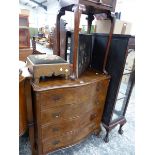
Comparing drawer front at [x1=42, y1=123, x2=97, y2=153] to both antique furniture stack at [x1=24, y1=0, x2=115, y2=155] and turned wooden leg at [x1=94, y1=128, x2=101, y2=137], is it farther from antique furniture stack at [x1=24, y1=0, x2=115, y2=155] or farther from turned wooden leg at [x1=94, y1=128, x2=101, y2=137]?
turned wooden leg at [x1=94, y1=128, x2=101, y2=137]

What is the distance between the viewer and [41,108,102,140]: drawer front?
53.6 inches

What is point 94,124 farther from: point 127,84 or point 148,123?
point 148,123

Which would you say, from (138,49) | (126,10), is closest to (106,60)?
(138,49)

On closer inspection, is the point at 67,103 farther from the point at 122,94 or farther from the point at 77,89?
the point at 122,94

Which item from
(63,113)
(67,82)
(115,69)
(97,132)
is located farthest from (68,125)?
(115,69)

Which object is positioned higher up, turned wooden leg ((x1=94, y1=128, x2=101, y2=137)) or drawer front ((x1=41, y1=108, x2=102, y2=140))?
drawer front ((x1=41, y1=108, x2=102, y2=140))

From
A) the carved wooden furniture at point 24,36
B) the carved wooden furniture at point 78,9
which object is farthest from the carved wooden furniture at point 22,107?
the carved wooden furniture at point 24,36

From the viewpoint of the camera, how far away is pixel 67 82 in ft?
4.33

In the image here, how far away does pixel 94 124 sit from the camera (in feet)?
5.83

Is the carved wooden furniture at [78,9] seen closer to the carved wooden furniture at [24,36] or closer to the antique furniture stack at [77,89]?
the antique furniture stack at [77,89]

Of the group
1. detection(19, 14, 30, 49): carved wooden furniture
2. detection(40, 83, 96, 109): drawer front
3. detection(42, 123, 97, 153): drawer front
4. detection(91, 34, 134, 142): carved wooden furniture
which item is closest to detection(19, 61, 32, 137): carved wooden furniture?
detection(40, 83, 96, 109): drawer front

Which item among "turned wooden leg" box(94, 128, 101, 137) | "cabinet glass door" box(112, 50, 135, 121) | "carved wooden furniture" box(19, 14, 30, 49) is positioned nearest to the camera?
"cabinet glass door" box(112, 50, 135, 121)

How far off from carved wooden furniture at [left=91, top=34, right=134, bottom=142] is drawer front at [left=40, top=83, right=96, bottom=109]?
338 millimetres
